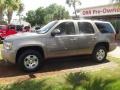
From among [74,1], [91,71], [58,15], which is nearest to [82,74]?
[91,71]

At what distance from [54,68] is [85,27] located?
217 cm

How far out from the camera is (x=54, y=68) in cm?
1119

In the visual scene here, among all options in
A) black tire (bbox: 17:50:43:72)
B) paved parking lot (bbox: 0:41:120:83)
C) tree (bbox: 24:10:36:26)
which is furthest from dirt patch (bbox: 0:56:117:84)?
tree (bbox: 24:10:36:26)

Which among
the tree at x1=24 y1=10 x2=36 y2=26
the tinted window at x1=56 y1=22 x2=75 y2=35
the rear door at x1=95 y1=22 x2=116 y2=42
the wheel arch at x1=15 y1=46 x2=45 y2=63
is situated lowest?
the tree at x1=24 y1=10 x2=36 y2=26

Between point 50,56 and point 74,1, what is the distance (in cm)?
3810

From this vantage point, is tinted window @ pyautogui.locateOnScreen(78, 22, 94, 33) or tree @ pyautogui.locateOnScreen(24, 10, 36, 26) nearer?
tinted window @ pyautogui.locateOnScreen(78, 22, 94, 33)

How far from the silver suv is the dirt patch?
38 cm

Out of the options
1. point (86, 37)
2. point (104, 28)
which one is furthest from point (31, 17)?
point (86, 37)

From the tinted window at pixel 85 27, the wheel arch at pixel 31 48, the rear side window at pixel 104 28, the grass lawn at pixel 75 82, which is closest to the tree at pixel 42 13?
the rear side window at pixel 104 28

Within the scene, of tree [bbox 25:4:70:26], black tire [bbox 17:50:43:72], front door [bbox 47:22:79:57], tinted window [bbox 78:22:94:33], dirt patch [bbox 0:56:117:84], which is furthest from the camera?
tree [bbox 25:4:70:26]

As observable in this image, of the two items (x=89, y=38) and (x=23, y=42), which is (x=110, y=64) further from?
(x=23, y=42)

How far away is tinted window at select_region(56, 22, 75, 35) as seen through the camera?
11.0m

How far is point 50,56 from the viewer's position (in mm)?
10727

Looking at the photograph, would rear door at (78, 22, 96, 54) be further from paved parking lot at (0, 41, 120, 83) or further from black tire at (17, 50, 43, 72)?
black tire at (17, 50, 43, 72)
